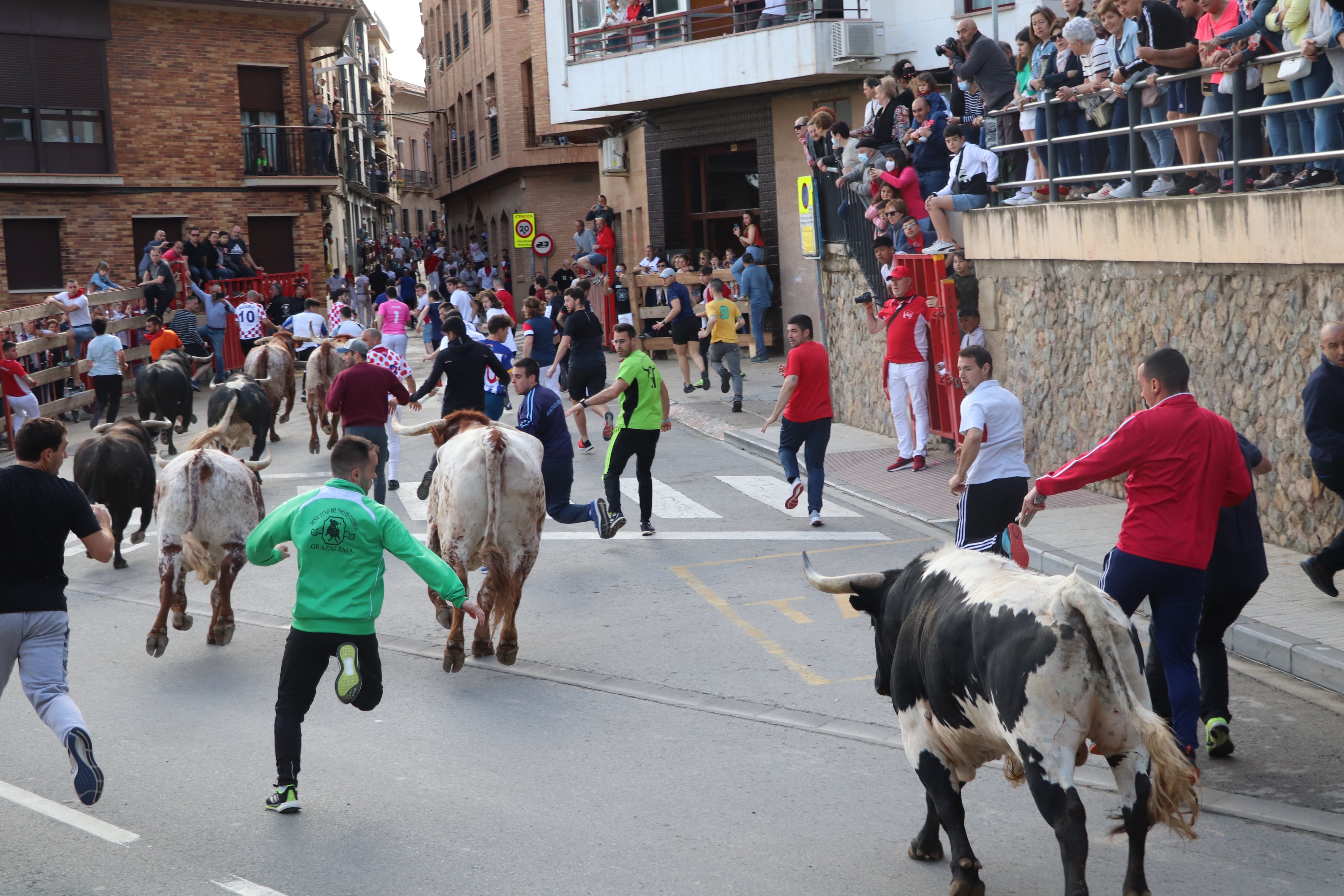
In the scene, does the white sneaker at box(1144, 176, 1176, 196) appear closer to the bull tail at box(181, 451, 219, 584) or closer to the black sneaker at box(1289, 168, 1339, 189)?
the black sneaker at box(1289, 168, 1339, 189)

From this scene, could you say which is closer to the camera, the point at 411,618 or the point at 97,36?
the point at 411,618

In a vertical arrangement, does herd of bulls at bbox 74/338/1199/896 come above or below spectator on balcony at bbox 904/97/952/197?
below

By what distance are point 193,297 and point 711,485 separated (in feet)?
53.3

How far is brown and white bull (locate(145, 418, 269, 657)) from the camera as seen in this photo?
9.01 m

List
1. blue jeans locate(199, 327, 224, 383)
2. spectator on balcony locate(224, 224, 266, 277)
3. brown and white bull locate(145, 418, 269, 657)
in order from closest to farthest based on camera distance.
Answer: brown and white bull locate(145, 418, 269, 657) < blue jeans locate(199, 327, 224, 383) < spectator on balcony locate(224, 224, 266, 277)

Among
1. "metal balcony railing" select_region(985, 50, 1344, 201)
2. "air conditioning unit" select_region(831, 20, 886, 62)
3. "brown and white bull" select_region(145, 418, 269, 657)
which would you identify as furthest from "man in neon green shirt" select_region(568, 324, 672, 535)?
"air conditioning unit" select_region(831, 20, 886, 62)

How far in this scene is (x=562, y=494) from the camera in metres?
11.4

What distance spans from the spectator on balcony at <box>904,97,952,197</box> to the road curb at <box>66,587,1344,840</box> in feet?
31.8

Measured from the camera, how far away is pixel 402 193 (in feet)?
260

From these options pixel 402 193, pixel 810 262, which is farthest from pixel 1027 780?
pixel 402 193

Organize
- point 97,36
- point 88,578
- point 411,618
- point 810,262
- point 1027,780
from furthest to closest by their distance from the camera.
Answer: point 97,36, point 810,262, point 88,578, point 411,618, point 1027,780

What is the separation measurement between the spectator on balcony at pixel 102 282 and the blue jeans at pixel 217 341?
194 centimetres

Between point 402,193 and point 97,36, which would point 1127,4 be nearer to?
point 97,36

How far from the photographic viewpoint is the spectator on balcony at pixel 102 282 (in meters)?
26.5
